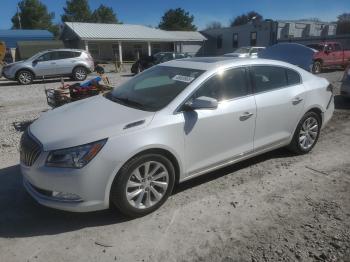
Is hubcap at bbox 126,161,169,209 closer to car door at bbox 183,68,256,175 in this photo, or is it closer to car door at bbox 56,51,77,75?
car door at bbox 183,68,256,175

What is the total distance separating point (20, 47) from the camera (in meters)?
27.7

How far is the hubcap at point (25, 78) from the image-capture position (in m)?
15.5

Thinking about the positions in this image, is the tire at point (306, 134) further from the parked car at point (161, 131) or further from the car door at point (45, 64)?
the car door at point (45, 64)

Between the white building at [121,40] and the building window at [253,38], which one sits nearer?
the white building at [121,40]

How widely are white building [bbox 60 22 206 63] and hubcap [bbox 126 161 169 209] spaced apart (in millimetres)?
29769

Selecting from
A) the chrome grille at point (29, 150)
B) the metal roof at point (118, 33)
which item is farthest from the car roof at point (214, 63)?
the metal roof at point (118, 33)

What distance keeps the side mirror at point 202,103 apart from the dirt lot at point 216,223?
3.58ft

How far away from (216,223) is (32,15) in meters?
67.4

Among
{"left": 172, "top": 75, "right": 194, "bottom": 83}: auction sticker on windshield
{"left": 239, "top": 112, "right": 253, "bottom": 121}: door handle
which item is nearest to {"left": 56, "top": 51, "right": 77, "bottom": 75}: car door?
{"left": 172, "top": 75, "right": 194, "bottom": 83}: auction sticker on windshield

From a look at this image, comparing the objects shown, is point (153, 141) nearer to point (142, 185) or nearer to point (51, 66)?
point (142, 185)

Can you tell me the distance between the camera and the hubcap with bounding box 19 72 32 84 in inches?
609

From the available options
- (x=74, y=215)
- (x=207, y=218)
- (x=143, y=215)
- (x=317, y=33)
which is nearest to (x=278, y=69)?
(x=207, y=218)

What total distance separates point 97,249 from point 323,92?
4.09m

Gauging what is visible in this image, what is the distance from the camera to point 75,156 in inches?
119
